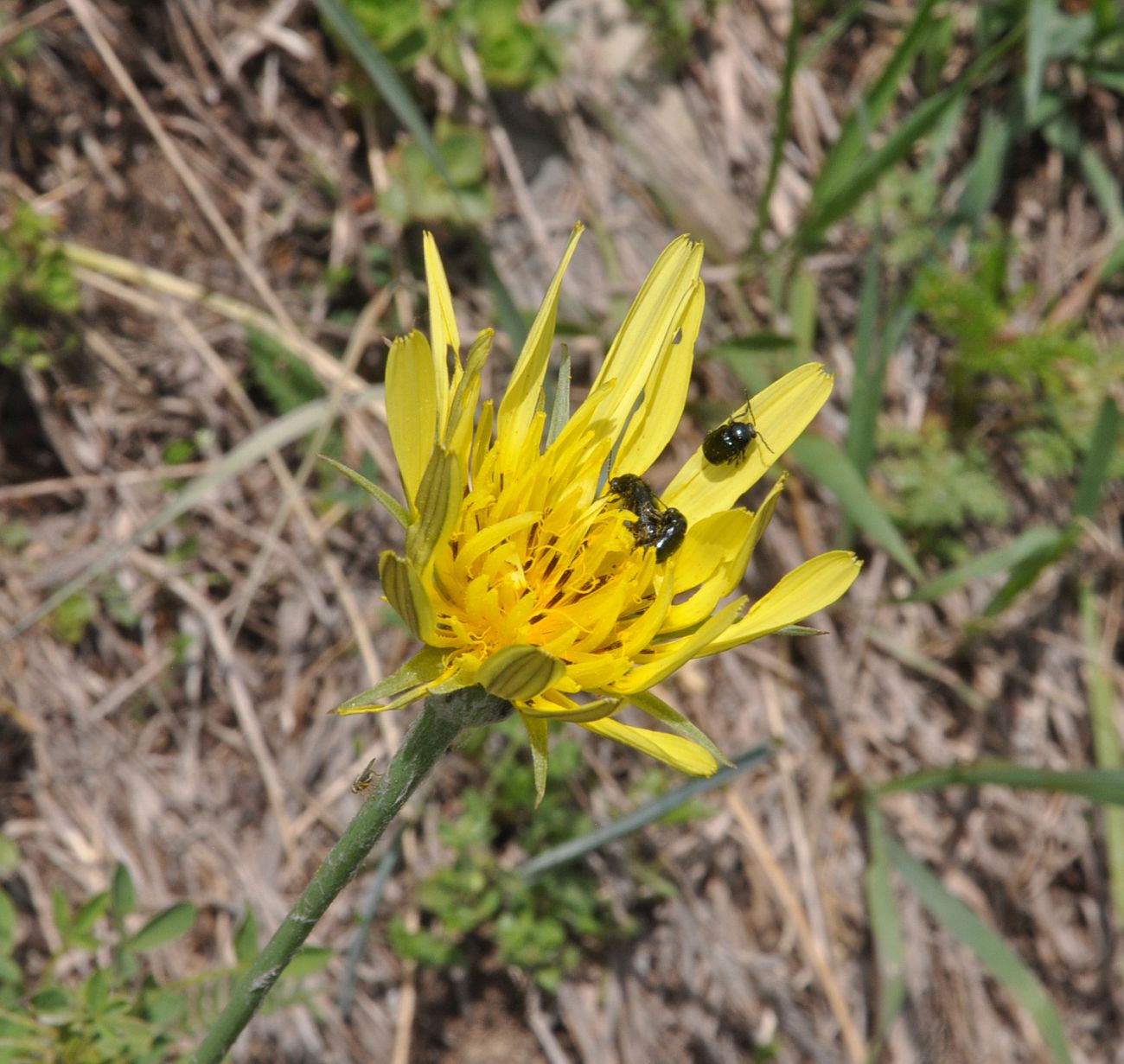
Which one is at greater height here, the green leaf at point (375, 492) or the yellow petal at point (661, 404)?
the green leaf at point (375, 492)

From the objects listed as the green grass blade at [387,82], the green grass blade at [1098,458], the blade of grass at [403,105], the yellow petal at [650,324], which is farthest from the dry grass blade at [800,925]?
the green grass blade at [387,82]

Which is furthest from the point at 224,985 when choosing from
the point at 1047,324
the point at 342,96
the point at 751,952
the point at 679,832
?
the point at 1047,324

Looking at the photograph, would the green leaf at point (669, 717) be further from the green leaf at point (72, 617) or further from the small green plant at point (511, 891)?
the green leaf at point (72, 617)

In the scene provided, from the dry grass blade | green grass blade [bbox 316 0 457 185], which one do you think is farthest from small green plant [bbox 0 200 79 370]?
the dry grass blade

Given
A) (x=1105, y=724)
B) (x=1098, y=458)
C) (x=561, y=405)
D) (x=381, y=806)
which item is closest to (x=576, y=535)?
(x=561, y=405)

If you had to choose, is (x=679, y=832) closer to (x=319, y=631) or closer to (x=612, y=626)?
(x=319, y=631)

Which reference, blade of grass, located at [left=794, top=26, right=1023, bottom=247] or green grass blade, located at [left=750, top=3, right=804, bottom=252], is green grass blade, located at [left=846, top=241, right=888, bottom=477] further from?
green grass blade, located at [left=750, top=3, right=804, bottom=252]
